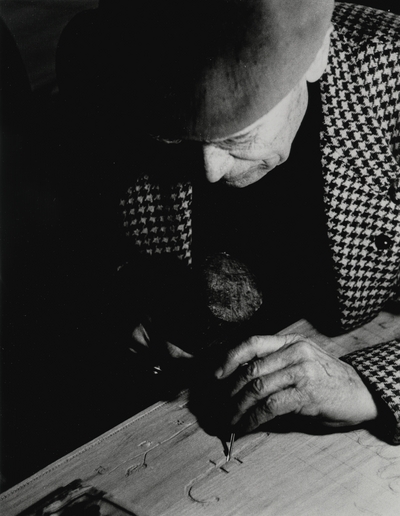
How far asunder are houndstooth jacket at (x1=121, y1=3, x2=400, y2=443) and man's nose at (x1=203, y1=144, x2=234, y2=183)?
0.35 m

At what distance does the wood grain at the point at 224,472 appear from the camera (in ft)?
3.31

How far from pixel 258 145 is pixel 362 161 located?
0.39 m

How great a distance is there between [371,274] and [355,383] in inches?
15.7

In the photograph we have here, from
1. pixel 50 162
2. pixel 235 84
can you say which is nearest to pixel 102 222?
pixel 50 162

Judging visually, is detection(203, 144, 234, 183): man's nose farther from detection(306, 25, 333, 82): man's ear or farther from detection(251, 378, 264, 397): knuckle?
detection(251, 378, 264, 397): knuckle

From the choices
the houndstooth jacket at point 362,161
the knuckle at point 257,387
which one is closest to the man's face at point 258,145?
the houndstooth jacket at point 362,161

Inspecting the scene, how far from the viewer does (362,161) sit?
1.47 meters

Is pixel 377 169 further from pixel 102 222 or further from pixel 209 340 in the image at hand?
pixel 102 222

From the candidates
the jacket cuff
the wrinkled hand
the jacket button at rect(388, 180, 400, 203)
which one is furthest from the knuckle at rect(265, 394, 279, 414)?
the jacket button at rect(388, 180, 400, 203)

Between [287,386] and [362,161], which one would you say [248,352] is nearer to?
[287,386]

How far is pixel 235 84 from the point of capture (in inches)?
40.7

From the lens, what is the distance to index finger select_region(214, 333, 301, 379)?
1.16 meters

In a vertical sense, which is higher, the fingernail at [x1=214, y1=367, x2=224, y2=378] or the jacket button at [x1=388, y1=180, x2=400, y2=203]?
the jacket button at [x1=388, y1=180, x2=400, y2=203]

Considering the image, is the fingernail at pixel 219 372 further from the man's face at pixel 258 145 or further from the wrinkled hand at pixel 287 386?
the man's face at pixel 258 145
